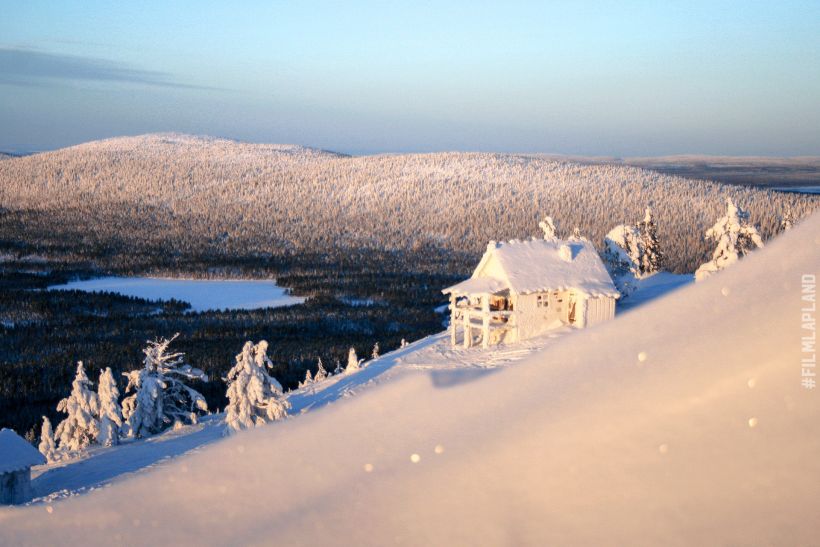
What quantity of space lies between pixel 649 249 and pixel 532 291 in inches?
968

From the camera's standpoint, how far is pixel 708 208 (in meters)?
142

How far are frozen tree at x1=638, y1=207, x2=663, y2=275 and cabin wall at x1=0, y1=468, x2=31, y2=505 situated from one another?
33843mm

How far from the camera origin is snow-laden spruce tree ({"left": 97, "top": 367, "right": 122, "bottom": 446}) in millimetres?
25250

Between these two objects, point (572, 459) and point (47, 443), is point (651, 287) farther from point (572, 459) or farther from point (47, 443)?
point (572, 459)

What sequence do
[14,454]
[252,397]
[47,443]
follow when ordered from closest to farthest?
[14,454], [252,397], [47,443]

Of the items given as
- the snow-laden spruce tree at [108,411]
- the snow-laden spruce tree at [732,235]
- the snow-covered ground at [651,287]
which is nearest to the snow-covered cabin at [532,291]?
the snow-covered ground at [651,287]

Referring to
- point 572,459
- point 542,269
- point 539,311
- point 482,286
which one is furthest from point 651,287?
point 572,459

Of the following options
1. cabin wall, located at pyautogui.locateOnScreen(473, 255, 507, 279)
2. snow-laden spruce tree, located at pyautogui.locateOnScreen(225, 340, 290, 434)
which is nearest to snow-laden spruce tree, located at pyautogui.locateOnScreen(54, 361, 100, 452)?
snow-laden spruce tree, located at pyautogui.locateOnScreen(225, 340, 290, 434)

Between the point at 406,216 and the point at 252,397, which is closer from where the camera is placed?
the point at 252,397

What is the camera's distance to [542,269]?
23188mm

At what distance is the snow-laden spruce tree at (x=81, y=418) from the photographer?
2562cm

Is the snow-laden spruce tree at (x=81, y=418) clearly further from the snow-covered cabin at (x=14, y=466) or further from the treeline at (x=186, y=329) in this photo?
the treeline at (x=186, y=329)

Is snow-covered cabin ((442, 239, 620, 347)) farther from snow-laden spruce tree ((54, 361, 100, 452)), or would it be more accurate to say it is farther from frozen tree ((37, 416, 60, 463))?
frozen tree ((37, 416, 60, 463))

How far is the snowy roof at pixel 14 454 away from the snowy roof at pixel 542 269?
11.7m
